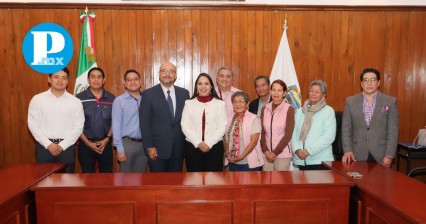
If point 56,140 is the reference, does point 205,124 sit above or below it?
above

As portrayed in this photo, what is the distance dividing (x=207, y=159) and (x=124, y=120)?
87cm

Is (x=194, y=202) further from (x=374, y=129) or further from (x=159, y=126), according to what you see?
(x=374, y=129)

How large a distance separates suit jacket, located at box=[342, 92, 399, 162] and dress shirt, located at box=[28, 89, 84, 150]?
242 centimetres

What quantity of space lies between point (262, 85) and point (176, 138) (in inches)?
38.6

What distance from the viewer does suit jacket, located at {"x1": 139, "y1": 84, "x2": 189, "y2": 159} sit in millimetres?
3033

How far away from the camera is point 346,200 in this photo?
213cm

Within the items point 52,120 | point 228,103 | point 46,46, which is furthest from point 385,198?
point 46,46

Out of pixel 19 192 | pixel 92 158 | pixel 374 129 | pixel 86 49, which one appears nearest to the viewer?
pixel 19 192

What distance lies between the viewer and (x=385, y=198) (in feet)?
6.14

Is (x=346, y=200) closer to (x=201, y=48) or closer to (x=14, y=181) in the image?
(x=14, y=181)

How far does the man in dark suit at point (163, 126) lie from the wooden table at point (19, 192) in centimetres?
82

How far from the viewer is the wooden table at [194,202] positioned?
2.08 meters

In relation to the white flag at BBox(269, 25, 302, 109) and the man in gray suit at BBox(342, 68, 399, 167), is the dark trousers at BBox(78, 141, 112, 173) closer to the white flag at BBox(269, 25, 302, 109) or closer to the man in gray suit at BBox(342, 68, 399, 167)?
the white flag at BBox(269, 25, 302, 109)

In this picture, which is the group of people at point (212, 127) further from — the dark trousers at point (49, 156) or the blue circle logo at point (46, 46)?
the blue circle logo at point (46, 46)
